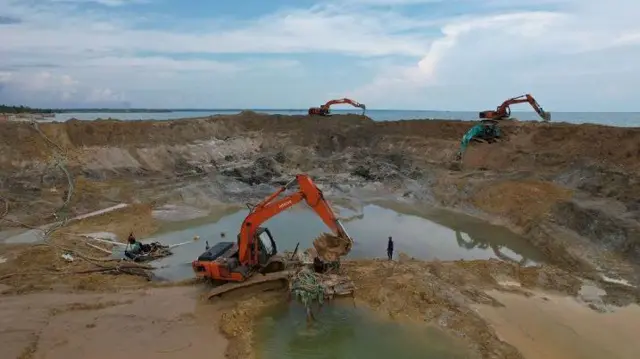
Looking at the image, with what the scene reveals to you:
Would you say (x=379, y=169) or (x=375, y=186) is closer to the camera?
(x=375, y=186)

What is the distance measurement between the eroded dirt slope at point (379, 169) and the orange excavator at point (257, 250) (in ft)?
31.5

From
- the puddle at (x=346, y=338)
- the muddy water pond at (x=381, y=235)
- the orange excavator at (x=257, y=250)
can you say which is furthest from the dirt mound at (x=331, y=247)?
the muddy water pond at (x=381, y=235)

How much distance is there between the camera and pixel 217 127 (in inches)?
1694

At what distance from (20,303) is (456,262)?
516 inches

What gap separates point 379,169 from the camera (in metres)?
33.1

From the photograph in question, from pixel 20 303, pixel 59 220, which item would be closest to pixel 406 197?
pixel 59 220

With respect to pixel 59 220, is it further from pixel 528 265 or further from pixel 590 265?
pixel 590 265

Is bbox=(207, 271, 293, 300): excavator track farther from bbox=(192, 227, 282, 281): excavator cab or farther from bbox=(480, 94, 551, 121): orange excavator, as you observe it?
bbox=(480, 94, 551, 121): orange excavator

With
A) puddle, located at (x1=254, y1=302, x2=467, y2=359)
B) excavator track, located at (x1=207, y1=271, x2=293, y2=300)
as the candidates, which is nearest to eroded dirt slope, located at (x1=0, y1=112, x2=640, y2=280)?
puddle, located at (x1=254, y1=302, x2=467, y2=359)

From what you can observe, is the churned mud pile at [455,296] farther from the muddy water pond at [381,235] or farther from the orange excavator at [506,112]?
the orange excavator at [506,112]

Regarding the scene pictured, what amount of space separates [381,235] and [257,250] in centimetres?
818

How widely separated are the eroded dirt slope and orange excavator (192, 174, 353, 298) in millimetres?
9613

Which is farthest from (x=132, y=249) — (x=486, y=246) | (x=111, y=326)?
(x=486, y=246)

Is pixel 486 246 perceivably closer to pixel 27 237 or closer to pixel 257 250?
pixel 257 250
